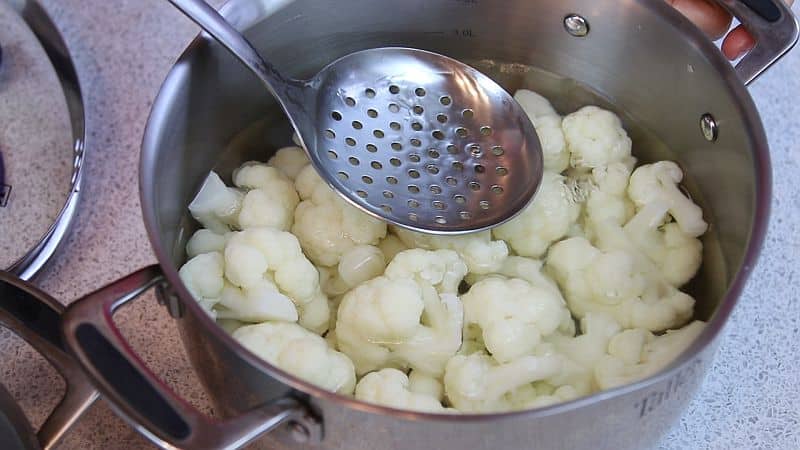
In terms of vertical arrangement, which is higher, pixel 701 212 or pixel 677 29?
pixel 677 29

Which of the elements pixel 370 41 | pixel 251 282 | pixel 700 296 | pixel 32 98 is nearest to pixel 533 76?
pixel 370 41

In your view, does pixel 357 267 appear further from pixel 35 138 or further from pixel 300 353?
pixel 35 138

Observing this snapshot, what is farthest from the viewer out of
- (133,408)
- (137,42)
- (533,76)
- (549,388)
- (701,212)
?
(137,42)

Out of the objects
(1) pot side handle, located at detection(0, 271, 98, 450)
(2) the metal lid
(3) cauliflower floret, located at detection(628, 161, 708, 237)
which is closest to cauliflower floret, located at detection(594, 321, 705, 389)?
(3) cauliflower floret, located at detection(628, 161, 708, 237)

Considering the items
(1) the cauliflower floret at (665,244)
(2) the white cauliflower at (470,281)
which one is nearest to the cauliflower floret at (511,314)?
(2) the white cauliflower at (470,281)

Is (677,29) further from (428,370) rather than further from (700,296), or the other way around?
(428,370)

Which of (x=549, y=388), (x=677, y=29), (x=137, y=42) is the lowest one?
(x=549, y=388)

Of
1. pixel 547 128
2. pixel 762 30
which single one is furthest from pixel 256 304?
pixel 762 30
